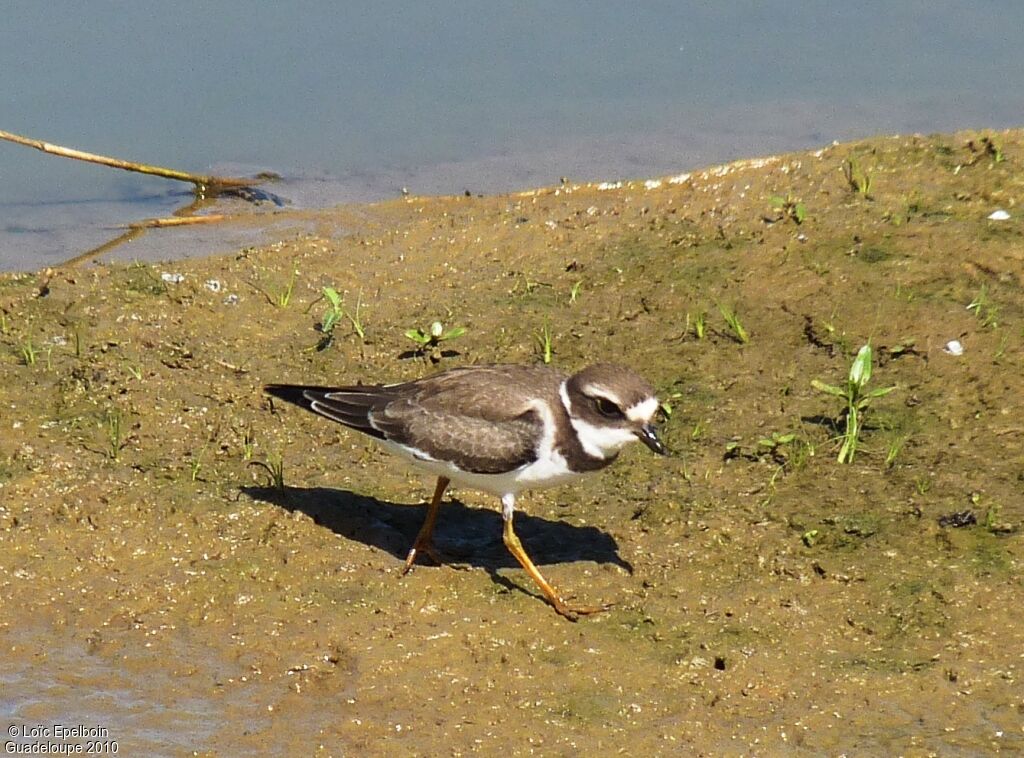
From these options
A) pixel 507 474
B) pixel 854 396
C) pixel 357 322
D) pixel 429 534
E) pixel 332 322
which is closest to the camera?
pixel 507 474

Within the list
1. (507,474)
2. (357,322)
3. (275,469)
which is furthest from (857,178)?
(275,469)

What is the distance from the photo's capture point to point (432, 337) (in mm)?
10320

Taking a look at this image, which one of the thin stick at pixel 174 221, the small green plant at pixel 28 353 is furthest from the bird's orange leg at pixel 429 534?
the thin stick at pixel 174 221

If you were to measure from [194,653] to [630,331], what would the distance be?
4292mm

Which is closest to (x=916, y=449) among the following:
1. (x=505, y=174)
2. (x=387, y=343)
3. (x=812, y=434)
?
(x=812, y=434)

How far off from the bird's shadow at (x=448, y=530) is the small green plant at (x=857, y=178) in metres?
4.40

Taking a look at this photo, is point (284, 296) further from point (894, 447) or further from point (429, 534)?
point (894, 447)

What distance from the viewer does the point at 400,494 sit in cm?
912

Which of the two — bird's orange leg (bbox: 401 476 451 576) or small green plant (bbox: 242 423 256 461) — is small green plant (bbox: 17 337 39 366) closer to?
small green plant (bbox: 242 423 256 461)

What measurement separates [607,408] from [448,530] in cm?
153

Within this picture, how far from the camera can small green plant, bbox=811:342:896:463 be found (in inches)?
349

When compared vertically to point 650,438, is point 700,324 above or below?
above

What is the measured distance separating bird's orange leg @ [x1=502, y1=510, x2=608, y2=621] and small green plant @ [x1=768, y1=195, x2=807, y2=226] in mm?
4079

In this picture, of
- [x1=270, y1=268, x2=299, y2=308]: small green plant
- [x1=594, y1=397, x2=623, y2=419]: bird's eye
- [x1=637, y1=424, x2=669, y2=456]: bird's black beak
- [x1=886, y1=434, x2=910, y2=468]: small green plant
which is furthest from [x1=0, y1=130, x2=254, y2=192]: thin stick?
[x1=886, y1=434, x2=910, y2=468]: small green plant
